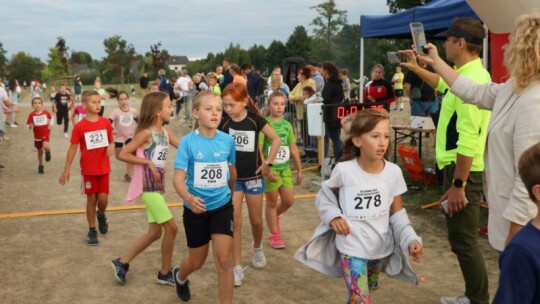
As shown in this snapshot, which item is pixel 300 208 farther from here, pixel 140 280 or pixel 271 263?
pixel 140 280

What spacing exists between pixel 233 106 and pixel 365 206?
194cm

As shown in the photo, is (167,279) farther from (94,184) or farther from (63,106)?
(63,106)

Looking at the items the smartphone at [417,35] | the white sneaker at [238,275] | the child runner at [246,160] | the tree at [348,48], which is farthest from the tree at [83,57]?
the smartphone at [417,35]

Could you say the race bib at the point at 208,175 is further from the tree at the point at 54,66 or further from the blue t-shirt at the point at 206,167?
the tree at the point at 54,66

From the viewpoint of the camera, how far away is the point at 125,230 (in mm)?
6570

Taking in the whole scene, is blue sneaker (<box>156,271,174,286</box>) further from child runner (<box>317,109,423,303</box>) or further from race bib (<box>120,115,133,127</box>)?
race bib (<box>120,115,133,127</box>)

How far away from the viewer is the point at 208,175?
3.96 meters

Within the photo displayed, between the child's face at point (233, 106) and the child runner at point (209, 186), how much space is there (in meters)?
0.70

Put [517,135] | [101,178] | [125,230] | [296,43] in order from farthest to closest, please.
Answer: [296,43]
[125,230]
[101,178]
[517,135]

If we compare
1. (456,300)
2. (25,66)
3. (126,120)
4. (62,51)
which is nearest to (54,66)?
(62,51)

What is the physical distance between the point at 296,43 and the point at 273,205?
73.2m

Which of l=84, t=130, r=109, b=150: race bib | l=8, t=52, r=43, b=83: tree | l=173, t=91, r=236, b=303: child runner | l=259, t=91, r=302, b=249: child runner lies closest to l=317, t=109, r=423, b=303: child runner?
l=173, t=91, r=236, b=303: child runner

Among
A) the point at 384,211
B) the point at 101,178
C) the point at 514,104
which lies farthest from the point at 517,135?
the point at 101,178

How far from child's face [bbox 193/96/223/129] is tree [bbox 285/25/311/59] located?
73.5m
